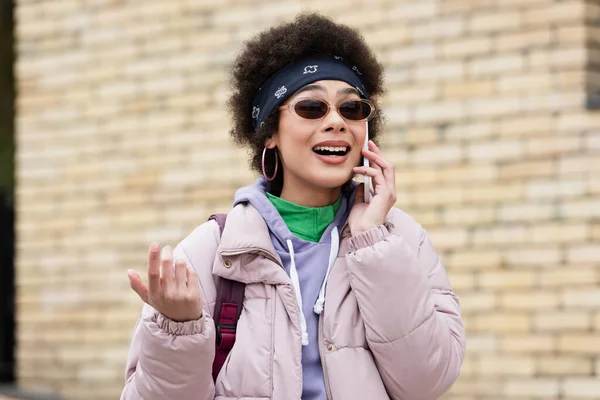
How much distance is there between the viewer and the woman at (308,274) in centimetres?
293

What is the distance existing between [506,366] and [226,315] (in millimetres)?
3107

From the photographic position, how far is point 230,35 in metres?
7.04

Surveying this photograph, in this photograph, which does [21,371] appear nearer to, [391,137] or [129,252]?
[129,252]

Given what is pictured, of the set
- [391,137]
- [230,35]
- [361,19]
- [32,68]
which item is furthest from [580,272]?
[32,68]

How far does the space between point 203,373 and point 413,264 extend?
594 mm

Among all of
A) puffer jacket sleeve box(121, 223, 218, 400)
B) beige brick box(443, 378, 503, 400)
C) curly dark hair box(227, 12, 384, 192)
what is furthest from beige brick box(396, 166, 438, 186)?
puffer jacket sleeve box(121, 223, 218, 400)

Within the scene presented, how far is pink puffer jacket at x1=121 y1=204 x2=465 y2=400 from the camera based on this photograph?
115 inches

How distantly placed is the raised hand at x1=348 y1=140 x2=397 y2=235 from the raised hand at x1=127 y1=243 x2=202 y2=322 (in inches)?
19.0

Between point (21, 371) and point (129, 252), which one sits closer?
point (129, 252)

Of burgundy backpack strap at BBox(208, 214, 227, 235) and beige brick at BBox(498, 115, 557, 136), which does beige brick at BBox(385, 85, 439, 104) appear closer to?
beige brick at BBox(498, 115, 557, 136)

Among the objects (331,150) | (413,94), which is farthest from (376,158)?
(413,94)

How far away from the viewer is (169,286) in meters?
2.82

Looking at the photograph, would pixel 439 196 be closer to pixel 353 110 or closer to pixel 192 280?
pixel 353 110

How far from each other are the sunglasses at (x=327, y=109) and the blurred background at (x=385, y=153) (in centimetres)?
267
